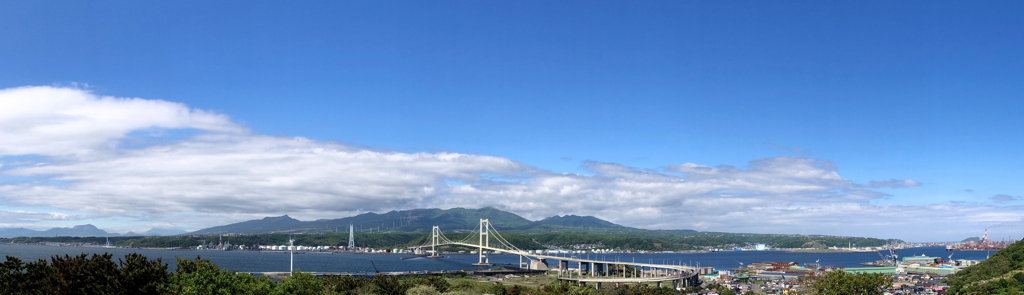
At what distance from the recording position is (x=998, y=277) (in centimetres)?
6519

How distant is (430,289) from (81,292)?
2044 cm

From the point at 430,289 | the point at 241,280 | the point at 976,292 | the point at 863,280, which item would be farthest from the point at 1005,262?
the point at 241,280

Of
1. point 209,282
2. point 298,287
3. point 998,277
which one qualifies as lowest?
point 998,277

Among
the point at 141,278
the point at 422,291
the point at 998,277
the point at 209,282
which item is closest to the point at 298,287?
the point at 209,282

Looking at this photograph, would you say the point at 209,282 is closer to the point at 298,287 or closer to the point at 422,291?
the point at 298,287

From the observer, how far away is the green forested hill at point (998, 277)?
55.7 m

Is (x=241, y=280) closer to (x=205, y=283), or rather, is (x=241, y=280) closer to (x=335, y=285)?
(x=205, y=283)

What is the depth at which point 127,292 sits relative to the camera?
3447 centimetres

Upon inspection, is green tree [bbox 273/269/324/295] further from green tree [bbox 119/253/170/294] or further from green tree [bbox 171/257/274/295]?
green tree [bbox 119/253/170/294]

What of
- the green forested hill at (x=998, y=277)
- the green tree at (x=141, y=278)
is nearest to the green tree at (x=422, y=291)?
the green tree at (x=141, y=278)

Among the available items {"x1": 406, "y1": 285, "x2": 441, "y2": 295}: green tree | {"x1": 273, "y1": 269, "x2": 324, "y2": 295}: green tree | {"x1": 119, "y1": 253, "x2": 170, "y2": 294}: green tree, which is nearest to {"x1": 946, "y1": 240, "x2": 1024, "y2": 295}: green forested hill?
{"x1": 406, "y1": 285, "x2": 441, "y2": 295}: green tree

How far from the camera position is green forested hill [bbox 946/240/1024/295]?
55.7 metres

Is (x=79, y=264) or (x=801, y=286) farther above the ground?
(x=79, y=264)

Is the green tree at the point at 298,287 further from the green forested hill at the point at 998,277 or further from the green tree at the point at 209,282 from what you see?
the green forested hill at the point at 998,277
